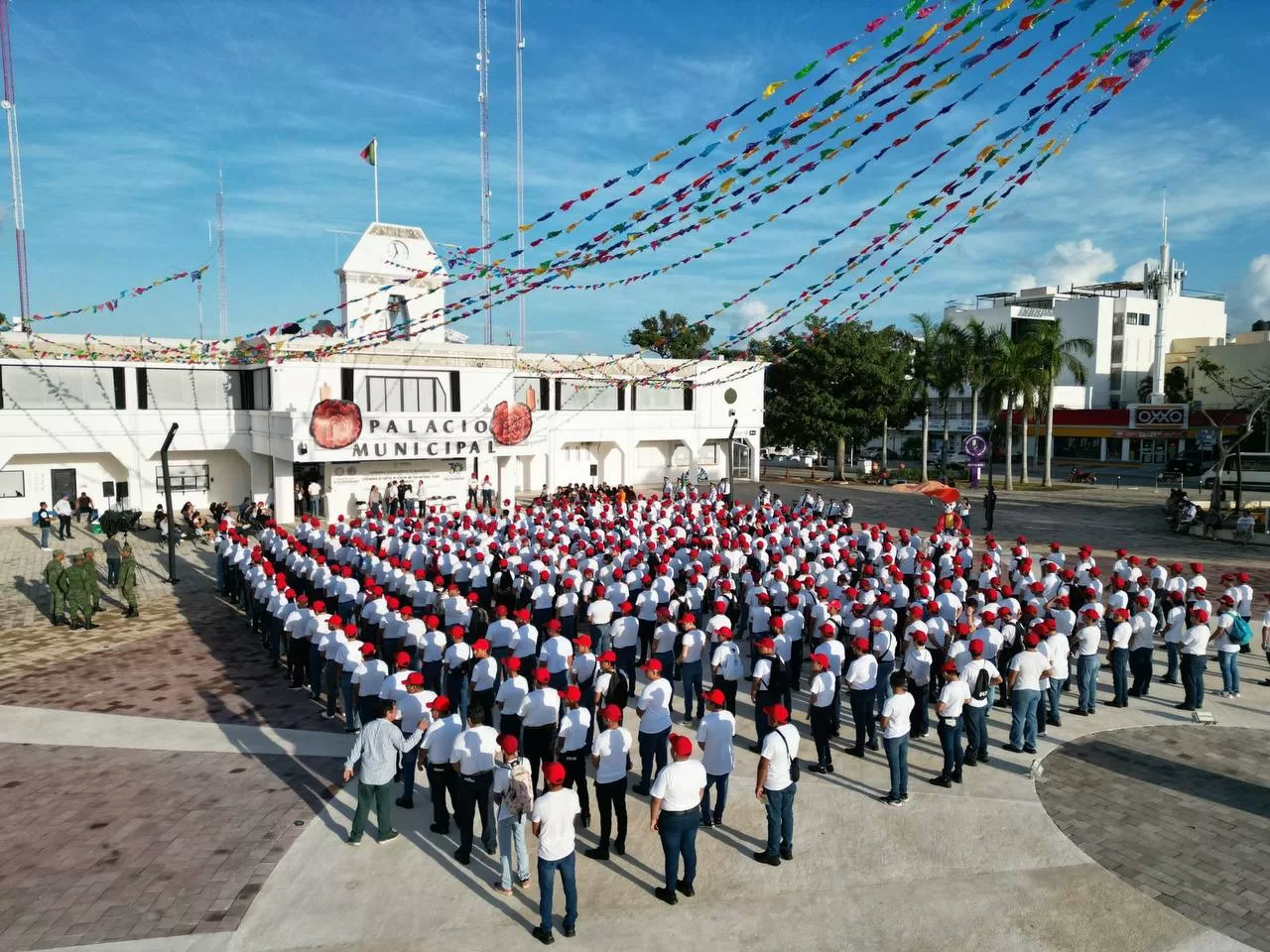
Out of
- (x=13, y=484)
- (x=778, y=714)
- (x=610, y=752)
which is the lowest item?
(x=610, y=752)

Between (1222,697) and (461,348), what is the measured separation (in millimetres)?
26020

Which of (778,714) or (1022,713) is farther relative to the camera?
(1022,713)

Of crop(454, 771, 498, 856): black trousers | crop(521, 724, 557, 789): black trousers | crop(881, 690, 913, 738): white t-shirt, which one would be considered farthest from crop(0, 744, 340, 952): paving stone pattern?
crop(881, 690, 913, 738): white t-shirt

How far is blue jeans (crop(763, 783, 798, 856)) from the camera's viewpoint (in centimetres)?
741

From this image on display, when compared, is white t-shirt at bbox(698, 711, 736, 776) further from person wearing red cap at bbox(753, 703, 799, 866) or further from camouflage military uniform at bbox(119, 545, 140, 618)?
camouflage military uniform at bbox(119, 545, 140, 618)

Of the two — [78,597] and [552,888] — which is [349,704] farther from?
[78,597]

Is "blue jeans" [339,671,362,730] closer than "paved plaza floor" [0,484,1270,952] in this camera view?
No

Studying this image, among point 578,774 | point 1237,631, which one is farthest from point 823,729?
point 1237,631

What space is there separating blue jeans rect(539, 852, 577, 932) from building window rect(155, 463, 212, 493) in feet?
90.1

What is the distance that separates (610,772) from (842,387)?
38.8 metres

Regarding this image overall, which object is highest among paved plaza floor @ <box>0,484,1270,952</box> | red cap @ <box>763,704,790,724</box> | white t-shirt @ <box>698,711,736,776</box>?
red cap @ <box>763,704,790,724</box>

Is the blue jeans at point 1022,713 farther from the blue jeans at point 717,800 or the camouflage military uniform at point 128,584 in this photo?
the camouflage military uniform at point 128,584

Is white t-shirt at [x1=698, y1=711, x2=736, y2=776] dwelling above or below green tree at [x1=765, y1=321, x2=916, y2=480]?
below

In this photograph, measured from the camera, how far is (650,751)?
855cm
